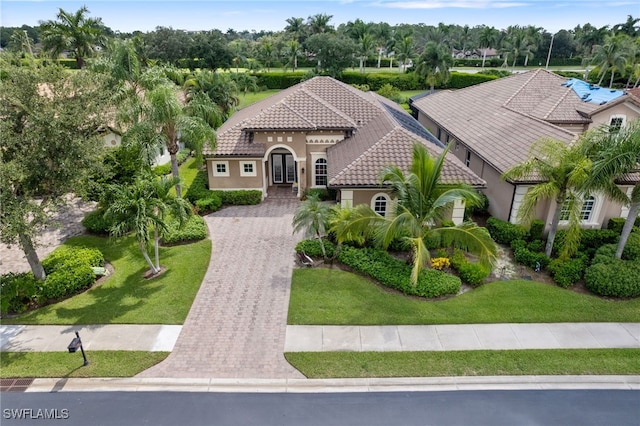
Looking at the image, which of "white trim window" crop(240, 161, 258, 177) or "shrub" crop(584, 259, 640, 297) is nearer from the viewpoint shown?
"shrub" crop(584, 259, 640, 297)

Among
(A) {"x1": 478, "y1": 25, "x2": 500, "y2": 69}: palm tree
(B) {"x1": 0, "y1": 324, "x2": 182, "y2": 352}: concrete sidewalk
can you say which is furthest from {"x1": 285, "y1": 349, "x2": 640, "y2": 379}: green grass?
(A) {"x1": 478, "y1": 25, "x2": 500, "y2": 69}: palm tree

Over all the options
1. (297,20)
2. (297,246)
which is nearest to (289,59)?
(297,20)

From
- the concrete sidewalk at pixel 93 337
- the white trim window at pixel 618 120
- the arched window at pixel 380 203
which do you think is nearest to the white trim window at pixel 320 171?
the arched window at pixel 380 203

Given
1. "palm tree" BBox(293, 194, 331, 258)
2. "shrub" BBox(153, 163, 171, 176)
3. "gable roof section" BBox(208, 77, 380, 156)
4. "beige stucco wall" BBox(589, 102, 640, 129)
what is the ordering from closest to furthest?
1. "palm tree" BBox(293, 194, 331, 258)
2. "gable roof section" BBox(208, 77, 380, 156)
3. "beige stucco wall" BBox(589, 102, 640, 129)
4. "shrub" BBox(153, 163, 171, 176)

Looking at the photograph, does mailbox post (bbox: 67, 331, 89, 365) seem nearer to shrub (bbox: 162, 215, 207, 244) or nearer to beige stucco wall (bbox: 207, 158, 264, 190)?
shrub (bbox: 162, 215, 207, 244)

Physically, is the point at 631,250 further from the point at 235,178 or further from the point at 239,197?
the point at 235,178
